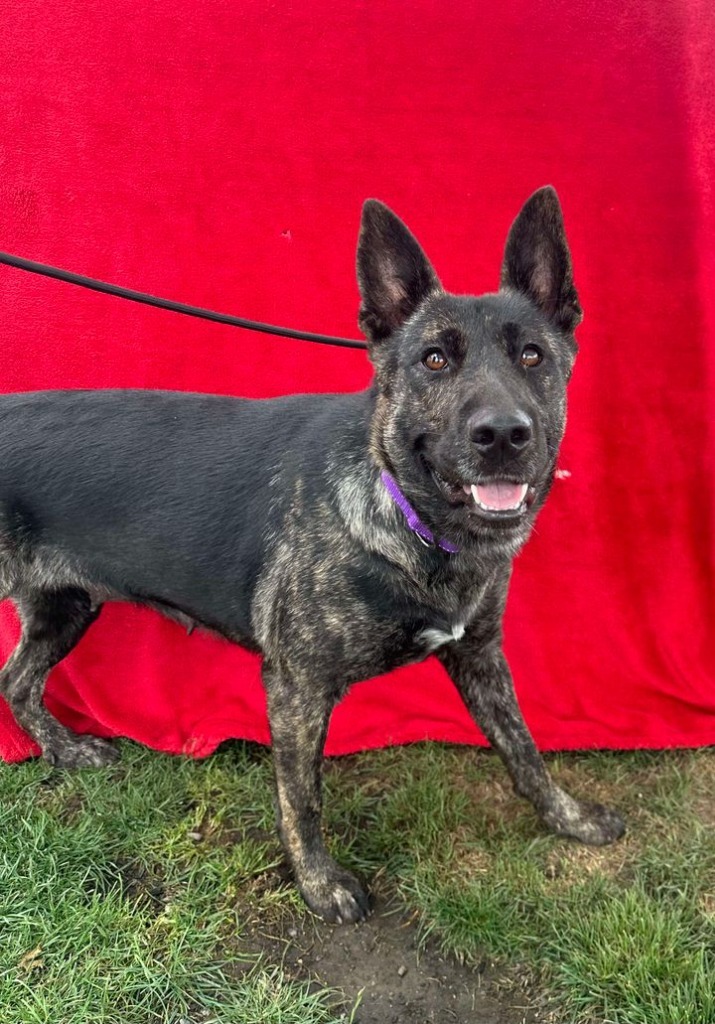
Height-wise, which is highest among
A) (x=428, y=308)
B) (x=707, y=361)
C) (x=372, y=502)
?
(x=428, y=308)

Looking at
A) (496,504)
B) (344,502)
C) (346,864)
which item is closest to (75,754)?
(346,864)

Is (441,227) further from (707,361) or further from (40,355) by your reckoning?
(40,355)

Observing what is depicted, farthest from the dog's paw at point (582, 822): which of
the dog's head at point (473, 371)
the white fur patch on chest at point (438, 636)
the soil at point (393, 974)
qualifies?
the dog's head at point (473, 371)

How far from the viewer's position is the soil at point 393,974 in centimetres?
229

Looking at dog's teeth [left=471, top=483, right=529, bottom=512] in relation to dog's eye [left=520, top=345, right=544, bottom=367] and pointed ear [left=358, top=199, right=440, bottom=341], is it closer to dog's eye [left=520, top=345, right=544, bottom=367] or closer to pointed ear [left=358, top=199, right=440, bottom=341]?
dog's eye [left=520, top=345, right=544, bottom=367]

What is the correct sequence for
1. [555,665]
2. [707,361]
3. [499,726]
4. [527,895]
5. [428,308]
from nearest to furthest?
[428,308], [527,895], [499,726], [707,361], [555,665]

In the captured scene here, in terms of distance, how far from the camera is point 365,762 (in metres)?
3.36

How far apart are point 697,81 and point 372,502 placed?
2076mm

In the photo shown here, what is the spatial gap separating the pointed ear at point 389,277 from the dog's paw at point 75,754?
6.77ft

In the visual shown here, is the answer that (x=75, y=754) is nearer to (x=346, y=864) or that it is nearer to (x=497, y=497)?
(x=346, y=864)

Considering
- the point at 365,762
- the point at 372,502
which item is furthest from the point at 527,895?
the point at 372,502

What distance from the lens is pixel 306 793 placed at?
258 centimetres

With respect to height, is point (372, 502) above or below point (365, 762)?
above

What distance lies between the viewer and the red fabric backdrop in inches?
122
